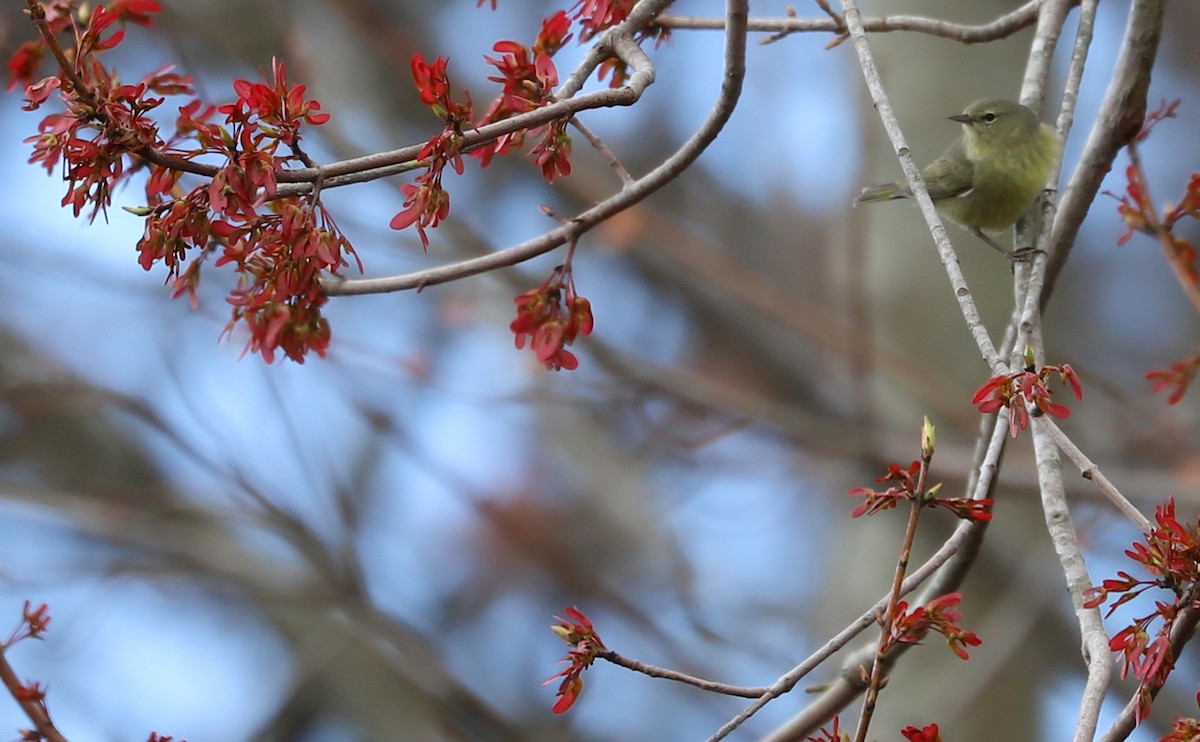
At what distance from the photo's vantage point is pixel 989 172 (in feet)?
11.3

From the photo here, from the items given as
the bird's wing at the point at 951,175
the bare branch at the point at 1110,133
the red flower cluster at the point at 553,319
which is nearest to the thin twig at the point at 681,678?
the red flower cluster at the point at 553,319

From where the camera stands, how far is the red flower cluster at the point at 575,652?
1.58 meters

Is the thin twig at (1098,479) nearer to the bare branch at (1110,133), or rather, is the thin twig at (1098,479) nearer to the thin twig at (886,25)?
the bare branch at (1110,133)

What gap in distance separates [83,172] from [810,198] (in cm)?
736

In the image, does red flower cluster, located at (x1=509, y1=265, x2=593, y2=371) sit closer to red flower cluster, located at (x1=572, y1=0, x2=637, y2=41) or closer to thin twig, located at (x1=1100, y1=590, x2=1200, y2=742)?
red flower cluster, located at (x1=572, y1=0, x2=637, y2=41)

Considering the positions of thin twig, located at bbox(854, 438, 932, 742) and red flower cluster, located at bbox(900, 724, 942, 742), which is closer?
thin twig, located at bbox(854, 438, 932, 742)

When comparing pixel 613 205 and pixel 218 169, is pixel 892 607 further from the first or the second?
pixel 218 169

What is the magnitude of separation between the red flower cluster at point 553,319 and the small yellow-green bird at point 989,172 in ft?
5.53

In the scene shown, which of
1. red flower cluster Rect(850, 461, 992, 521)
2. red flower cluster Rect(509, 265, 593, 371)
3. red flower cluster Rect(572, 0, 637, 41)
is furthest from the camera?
red flower cluster Rect(572, 0, 637, 41)

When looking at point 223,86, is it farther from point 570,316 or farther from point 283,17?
point 570,316

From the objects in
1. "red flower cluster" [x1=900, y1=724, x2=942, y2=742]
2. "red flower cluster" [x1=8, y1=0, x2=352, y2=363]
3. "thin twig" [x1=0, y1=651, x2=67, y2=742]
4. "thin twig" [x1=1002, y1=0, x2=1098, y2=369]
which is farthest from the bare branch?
"thin twig" [x1=0, y1=651, x2=67, y2=742]

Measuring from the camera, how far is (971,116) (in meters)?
3.73

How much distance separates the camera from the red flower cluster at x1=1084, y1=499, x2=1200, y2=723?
133 cm

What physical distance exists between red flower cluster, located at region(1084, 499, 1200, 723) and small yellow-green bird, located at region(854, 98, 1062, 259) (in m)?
1.85
